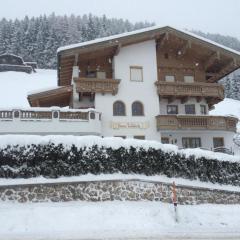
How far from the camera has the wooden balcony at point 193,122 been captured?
99.6 ft

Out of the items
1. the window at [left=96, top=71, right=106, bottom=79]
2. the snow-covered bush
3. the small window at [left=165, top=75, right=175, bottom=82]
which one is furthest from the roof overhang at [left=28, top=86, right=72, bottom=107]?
the snow-covered bush

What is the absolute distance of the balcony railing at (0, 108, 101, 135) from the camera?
86.6 ft

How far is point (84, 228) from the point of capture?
13.2m

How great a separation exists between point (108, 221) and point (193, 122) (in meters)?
18.3

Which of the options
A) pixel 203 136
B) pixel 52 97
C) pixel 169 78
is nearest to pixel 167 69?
pixel 169 78

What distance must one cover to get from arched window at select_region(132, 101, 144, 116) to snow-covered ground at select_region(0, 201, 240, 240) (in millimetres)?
14852

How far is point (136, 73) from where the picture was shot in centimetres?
3184

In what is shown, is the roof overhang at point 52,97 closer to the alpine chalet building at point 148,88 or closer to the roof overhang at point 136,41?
the alpine chalet building at point 148,88

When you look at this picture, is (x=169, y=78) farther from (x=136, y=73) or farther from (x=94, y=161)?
(x=94, y=161)

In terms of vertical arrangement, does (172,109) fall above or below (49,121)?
above

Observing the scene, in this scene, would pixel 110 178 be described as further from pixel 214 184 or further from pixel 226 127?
pixel 226 127

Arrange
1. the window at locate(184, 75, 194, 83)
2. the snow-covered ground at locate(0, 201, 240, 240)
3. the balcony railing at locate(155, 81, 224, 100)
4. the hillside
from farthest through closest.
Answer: the hillside
the window at locate(184, 75, 194, 83)
the balcony railing at locate(155, 81, 224, 100)
the snow-covered ground at locate(0, 201, 240, 240)

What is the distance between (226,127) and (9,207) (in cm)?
2120

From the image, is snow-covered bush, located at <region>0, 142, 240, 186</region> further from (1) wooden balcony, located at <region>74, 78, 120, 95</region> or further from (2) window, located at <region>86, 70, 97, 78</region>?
(2) window, located at <region>86, 70, 97, 78</region>
